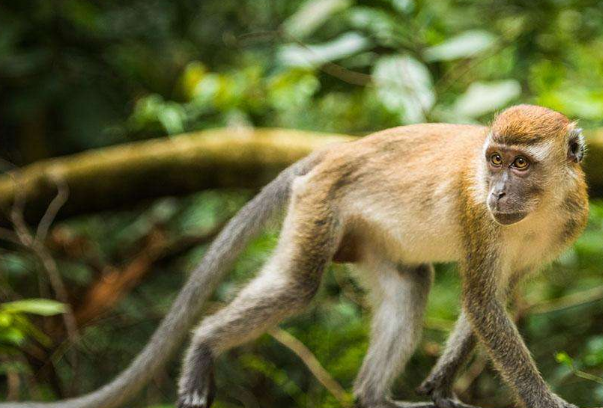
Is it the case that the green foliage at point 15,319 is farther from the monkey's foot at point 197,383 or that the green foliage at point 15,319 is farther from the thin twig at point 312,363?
the thin twig at point 312,363

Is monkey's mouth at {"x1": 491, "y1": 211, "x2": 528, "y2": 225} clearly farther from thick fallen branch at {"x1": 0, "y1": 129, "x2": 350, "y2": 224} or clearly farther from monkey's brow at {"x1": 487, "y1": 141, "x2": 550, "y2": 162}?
thick fallen branch at {"x1": 0, "y1": 129, "x2": 350, "y2": 224}

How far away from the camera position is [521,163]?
3996mm

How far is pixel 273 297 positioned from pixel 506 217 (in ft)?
5.38

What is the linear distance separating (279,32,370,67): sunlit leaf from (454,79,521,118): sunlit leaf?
1.04 meters

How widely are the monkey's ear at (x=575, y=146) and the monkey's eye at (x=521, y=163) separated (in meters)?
0.27

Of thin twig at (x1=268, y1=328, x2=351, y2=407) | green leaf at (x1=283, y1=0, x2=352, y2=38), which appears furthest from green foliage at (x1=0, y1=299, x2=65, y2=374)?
green leaf at (x1=283, y1=0, x2=352, y2=38)

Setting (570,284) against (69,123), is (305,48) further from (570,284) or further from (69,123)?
(69,123)

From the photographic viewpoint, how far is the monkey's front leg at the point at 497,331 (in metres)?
4.10

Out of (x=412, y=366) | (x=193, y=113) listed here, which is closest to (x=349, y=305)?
(x=412, y=366)

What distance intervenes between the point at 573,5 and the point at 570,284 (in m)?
2.62

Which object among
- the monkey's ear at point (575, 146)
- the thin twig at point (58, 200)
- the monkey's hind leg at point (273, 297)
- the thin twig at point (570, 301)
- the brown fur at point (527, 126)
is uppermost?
the brown fur at point (527, 126)

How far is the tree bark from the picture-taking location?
7719 millimetres

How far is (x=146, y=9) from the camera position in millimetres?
10359

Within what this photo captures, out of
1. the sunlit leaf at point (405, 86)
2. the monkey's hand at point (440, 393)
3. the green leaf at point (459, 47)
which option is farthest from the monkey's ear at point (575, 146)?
the green leaf at point (459, 47)
